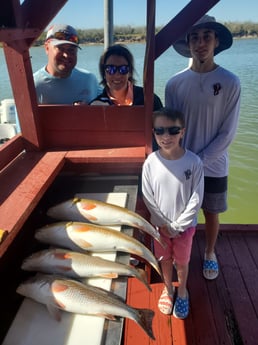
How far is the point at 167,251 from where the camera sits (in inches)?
100

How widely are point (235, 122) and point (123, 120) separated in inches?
34.2

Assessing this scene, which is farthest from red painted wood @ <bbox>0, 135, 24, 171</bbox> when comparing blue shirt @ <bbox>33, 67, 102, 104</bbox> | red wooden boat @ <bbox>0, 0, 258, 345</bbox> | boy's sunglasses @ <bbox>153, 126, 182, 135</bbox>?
boy's sunglasses @ <bbox>153, 126, 182, 135</bbox>

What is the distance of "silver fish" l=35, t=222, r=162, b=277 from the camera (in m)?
2.00

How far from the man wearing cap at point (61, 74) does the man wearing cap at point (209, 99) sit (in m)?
1.02

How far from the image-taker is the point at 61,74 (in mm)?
3219

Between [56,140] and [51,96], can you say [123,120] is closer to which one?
[56,140]

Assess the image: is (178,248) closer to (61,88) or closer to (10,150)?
(10,150)

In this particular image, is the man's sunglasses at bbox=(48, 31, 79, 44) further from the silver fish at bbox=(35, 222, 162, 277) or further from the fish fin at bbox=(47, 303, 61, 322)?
the fish fin at bbox=(47, 303, 61, 322)

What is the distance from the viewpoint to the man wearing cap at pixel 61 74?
310cm

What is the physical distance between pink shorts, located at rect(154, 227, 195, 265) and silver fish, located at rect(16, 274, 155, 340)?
79 cm

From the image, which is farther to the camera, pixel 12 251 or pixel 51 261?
pixel 12 251

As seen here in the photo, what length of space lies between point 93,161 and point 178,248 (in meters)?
0.92

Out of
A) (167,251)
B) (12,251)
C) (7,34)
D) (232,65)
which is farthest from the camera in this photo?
(232,65)

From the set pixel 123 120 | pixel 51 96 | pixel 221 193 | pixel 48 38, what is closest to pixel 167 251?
pixel 221 193
